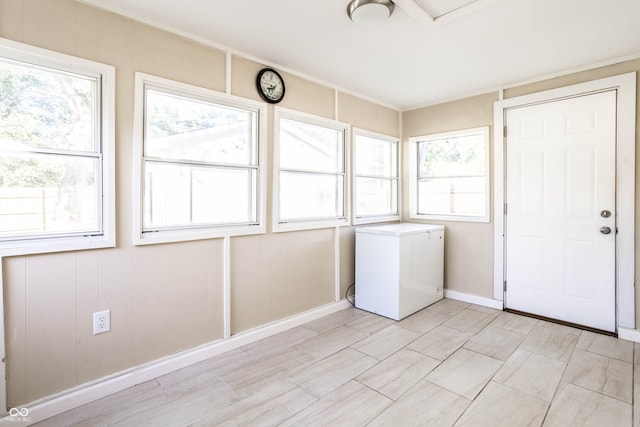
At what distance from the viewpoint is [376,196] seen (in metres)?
3.89

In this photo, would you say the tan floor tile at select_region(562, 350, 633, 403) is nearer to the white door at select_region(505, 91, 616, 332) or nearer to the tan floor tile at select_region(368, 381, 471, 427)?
the white door at select_region(505, 91, 616, 332)

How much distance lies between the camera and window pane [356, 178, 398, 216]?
367 centimetres

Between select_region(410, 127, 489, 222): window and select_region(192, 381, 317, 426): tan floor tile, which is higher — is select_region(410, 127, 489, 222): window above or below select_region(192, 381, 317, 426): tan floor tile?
above

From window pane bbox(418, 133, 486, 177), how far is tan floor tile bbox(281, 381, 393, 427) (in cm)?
270

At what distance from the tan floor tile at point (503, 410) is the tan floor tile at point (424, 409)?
0.06m

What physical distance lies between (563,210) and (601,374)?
1428mm

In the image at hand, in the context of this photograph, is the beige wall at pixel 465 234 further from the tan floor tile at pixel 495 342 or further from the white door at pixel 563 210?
the tan floor tile at pixel 495 342

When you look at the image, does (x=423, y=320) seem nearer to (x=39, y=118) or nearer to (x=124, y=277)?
(x=124, y=277)

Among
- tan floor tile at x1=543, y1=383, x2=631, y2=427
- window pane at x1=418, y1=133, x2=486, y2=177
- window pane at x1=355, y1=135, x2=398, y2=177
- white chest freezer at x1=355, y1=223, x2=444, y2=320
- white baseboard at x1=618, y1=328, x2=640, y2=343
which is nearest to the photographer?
tan floor tile at x1=543, y1=383, x2=631, y2=427

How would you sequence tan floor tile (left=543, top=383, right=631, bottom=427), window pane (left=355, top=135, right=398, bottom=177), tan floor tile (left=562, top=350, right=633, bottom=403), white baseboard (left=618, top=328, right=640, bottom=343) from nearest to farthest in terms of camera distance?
tan floor tile (left=543, top=383, right=631, bottom=427) → tan floor tile (left=562, top=350, right=633, bottom=403) → white baseboard (left=618, top=328, right=640, bottom=343) → window pane (left=355, top=135, right=398, bottom=177)

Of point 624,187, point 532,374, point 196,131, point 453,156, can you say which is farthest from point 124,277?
point 624,187

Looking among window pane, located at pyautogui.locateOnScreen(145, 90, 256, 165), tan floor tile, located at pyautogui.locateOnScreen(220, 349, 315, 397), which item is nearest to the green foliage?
window pane, located at pyautogui.locateOnScreen(145, 90, 256, 165)

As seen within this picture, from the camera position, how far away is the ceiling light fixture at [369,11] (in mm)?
1813

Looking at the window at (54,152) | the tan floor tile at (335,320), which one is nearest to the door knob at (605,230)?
the tan floor tile at (335,320)
